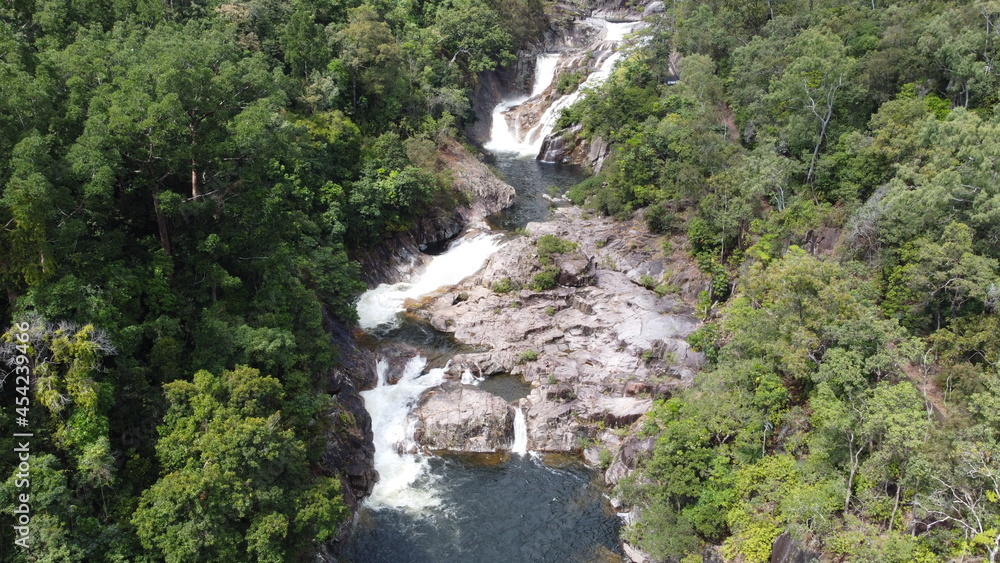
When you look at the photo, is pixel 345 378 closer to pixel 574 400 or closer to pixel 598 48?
pixel 574 400

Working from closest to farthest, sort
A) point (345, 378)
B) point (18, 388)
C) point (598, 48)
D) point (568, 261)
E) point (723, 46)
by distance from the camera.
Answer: point (18, 388), point (345, 378), point (568, 261), point (723, 46), point (598, 48)

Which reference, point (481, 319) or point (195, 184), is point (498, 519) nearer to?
point (481, 319)

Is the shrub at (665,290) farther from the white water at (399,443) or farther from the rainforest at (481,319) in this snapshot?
the white water at (399,443)

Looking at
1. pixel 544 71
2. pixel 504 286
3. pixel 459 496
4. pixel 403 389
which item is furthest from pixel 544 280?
pixel 544 71

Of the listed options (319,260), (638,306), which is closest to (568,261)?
(638,306)

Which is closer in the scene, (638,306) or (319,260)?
(319,260)

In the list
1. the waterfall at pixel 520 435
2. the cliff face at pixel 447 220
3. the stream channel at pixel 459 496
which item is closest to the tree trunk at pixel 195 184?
the stream channel at pixel 459 496
